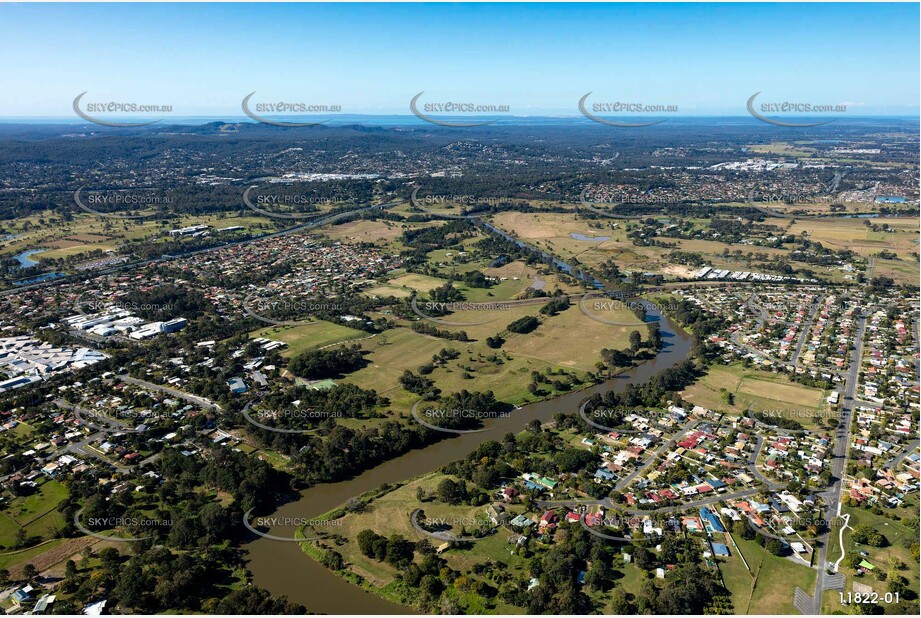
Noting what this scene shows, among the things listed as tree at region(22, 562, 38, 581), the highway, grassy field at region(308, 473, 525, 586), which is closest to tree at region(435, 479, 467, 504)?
grassy field at region(308, 473, 525, 586)

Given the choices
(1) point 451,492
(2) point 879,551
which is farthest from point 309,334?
(2) point 879,551

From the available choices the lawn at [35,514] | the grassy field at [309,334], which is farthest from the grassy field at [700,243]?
the lawn at [35,514]

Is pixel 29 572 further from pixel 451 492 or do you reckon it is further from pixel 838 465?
pixel 838 465

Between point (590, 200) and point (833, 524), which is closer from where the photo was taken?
point (833, 524)

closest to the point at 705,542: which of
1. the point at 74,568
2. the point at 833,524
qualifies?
the point at 833,524

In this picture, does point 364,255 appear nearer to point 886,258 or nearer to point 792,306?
point 792,306

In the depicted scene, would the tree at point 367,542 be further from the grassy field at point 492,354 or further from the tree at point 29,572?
the tree at point 29,572

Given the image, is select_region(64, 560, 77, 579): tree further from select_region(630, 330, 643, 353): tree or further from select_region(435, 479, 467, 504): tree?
select_region(630, 330, 643, 353): tree
